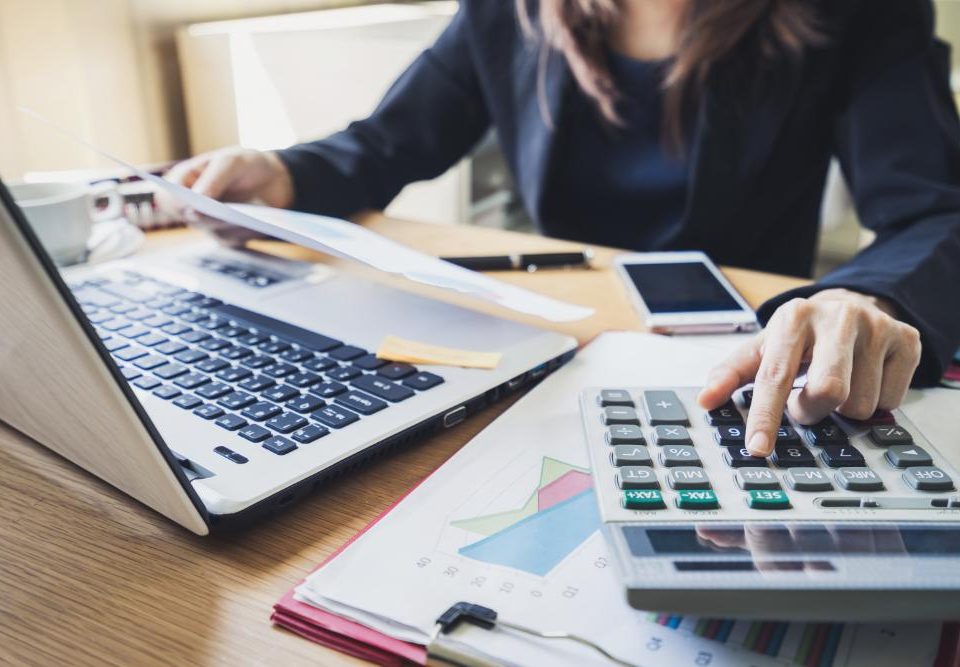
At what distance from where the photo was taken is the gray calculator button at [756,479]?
1.12 ft

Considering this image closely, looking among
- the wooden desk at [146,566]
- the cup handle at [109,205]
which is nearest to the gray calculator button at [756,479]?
the wooden desk at [146,566]

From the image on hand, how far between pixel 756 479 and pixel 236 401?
0.26 metres

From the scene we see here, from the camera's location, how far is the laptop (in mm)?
309

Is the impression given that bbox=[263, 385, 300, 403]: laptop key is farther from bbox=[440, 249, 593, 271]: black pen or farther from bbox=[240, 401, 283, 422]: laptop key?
→ bbox=[440, 249, 593, 271]: black pen

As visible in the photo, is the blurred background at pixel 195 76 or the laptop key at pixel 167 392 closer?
the laptop key at pixel 167 392

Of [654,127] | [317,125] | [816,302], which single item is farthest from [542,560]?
[317,125]

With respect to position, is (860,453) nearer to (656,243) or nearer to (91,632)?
(91,632)

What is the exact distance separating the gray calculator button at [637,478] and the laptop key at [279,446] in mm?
156

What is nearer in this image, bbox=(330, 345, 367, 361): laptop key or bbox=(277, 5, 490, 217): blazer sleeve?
bbox=(330, 345, 367, 361): laptop key

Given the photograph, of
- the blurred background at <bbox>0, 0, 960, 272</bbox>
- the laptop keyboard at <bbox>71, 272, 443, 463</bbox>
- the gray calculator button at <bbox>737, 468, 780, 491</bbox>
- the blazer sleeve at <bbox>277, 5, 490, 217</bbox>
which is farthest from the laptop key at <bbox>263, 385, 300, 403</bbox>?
the blurred background at <bbox>0, 0, 960, 272</bbox>

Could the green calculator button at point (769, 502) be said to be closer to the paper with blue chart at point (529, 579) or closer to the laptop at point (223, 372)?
the paper with blue chart at point (529, 579)

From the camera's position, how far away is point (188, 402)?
1.42 ft

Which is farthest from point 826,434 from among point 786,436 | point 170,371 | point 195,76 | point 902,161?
point 195,76

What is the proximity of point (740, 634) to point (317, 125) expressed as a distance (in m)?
1.54
